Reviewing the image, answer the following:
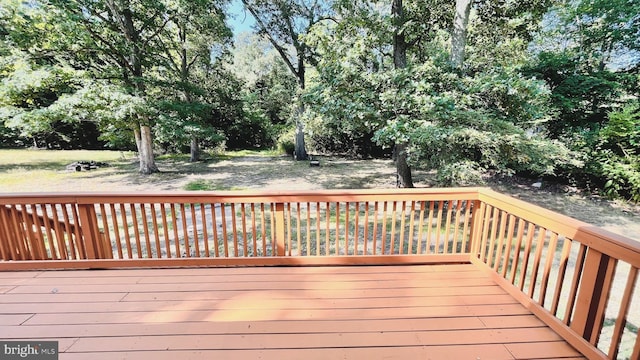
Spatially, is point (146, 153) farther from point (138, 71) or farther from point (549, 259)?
point (549, 259)

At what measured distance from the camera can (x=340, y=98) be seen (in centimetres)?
560

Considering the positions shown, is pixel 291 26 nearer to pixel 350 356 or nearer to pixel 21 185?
pixel 21 185

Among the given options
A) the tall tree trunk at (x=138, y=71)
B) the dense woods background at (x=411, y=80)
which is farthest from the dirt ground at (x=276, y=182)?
the tall tree trunk at (x=138, y=71)

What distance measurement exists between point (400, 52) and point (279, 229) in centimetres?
563

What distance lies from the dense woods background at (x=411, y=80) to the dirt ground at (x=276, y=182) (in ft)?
2.13

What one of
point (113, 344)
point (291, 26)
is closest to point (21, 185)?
point (113, 344)

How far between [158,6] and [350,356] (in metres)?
9.42

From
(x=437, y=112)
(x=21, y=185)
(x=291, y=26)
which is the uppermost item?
(x=291, y=26)

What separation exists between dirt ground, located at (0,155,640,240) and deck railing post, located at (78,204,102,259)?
522cm

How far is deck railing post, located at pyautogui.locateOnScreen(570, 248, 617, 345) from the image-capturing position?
1.56m

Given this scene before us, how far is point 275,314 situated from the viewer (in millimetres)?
2018

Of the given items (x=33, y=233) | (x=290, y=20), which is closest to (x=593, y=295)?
(x=33, y=233)

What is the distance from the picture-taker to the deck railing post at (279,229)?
2594 mm

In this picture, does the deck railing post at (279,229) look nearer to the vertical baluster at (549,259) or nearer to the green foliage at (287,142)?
the vertical baluster at (549,259)
